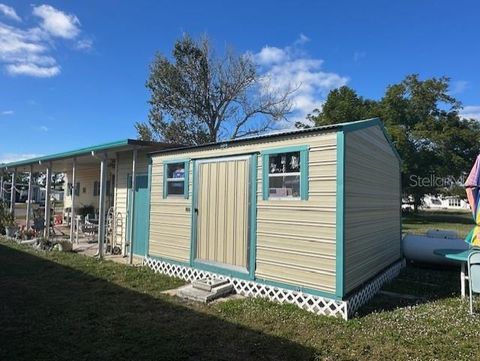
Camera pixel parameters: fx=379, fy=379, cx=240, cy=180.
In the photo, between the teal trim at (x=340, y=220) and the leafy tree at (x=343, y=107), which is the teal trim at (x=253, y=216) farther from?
the leafy tree at (x=343, y=107)

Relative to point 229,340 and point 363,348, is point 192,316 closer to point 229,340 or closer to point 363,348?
point 229,340

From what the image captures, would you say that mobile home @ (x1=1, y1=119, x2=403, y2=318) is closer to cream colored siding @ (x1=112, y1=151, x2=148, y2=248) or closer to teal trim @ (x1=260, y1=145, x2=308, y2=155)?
teal trim @ (x1=260, y1=145, x2=308, y2=155)

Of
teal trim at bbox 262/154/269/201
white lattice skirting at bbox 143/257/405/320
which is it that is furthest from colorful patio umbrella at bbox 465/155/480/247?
teal trim at bbox 262/154/269/201

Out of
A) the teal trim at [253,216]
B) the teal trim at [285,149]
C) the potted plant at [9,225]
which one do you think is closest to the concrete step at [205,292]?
the teal trim at [253,216]

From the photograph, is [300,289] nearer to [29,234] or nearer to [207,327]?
[207,327]

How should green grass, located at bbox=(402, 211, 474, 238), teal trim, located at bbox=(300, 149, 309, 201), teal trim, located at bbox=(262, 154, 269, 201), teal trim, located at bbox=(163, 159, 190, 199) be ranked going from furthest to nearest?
green grass, located at bbox=(402, 211, 474, 238), teal trim, located at bbox=(163, 159, 190, 199), teal trim, located at bbox=(262, 154, 269, 201), teal trim, located at bbox=(300, 149, 309, 201)

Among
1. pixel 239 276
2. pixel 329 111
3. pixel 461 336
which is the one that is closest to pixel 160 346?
pixel 239 276

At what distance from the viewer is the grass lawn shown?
423cm

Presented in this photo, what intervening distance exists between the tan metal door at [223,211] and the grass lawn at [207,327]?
3.28 ft

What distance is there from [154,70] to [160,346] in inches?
939

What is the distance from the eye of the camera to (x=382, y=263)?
25.2ft

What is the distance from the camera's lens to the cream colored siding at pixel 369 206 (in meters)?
5.81

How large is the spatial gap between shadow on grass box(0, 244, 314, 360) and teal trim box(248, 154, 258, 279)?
1334 millimetres

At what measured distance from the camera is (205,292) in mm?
6477
